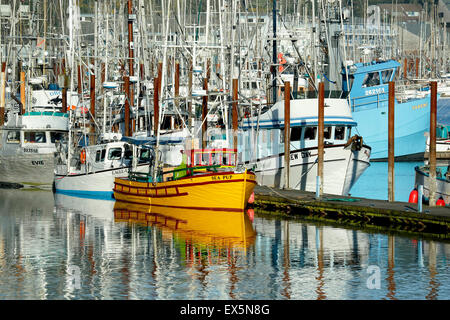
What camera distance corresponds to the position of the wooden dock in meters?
31.1

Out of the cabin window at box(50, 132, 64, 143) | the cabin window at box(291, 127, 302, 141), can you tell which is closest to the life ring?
the cabin window at box(50, 132, 64, 143)

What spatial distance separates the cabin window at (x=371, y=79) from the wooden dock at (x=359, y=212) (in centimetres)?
3001

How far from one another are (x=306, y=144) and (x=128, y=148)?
362 inches

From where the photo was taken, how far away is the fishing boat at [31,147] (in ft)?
170

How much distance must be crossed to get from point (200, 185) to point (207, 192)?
46cm

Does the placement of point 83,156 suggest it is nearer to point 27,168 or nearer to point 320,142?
point 27,168

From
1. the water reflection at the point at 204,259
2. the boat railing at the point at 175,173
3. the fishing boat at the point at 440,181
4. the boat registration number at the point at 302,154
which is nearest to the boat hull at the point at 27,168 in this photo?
the boat railing at the point at 175,173

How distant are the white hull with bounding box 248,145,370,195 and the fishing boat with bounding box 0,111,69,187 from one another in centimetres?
1427

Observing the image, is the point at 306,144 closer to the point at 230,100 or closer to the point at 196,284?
the point at 230,100

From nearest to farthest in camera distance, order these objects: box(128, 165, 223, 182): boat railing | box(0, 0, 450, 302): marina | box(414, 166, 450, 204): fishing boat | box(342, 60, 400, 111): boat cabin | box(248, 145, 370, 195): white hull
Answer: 1. box(0, 0, 450, 302): marina
2. box(414, 166, 450, 204): fishing boat
3. box(128, 165, 223, 182): boat railing
4. box(248, 145, 370, 195): white hull
5. box(342, 60, 400, 111): boat cabin

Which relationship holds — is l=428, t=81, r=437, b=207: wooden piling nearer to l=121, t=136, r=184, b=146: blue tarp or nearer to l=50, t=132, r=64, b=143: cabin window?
l=121, t=136, r=184, b=146: blue tarp

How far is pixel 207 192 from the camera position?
37.2m

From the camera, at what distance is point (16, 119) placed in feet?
177
